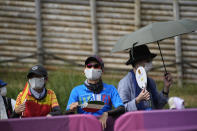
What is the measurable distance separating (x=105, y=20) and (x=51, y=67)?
2.05m

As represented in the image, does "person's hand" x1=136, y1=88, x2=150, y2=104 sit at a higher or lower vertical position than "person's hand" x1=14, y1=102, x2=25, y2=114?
higher

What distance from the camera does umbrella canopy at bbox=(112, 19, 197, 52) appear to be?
4.30m

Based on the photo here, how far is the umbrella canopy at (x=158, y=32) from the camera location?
4.30 m

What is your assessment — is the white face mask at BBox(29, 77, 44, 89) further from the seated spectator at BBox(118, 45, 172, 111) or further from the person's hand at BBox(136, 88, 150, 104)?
the person's hand at BBox(136, 88, 150, 104)

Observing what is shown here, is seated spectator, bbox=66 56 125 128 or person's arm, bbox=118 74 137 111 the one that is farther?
person's arm, bbox=118 74 137 111

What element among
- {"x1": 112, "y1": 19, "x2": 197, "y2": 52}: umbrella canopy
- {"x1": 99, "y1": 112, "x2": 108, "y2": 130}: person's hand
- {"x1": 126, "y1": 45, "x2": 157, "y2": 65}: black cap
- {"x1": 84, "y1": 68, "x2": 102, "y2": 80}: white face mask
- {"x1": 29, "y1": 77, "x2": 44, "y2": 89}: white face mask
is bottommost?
{"x1": 99, "y1": 112, "x2": 108, "y2": 130}: person's hand

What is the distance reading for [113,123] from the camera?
3752 mm

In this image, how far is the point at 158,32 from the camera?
4418 millimetres

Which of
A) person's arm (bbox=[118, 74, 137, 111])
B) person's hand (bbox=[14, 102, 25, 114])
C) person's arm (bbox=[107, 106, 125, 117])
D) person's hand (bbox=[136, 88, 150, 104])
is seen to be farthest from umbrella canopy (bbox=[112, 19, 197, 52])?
person's hand (bbox=[14, 102, 25, 114])

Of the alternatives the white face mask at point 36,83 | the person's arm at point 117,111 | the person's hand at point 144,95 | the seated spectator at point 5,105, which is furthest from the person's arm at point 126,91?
the seated spectator at point 5,105

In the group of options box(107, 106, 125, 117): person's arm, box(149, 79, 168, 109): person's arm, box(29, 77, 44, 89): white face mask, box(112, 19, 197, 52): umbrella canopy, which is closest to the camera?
box(107, 106, 125, 117): person's arm

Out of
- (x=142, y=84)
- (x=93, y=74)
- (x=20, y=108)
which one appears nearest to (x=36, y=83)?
(x=20, y=108)

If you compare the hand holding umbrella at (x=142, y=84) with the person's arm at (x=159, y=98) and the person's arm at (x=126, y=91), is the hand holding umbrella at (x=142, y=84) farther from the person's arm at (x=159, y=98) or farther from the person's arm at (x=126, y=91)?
the person's arm at (x=159, y=98)

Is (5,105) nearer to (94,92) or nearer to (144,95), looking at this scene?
(94,92)
